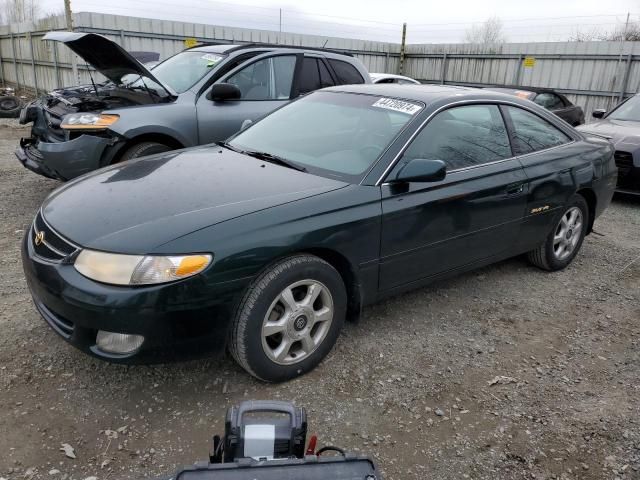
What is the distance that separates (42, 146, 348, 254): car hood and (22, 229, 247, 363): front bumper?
0.63 feet

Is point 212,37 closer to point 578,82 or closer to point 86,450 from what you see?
point 578,82

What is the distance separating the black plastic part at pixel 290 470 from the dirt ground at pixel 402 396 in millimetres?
988

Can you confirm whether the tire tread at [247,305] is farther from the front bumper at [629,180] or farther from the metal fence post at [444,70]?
the metal fence post at [444,70]

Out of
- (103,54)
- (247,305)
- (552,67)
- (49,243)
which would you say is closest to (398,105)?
(247,305)

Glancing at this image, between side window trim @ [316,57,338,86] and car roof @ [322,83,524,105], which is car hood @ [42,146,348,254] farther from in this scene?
side window trim @ [316,57,338,86]

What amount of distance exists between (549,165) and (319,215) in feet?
7.39

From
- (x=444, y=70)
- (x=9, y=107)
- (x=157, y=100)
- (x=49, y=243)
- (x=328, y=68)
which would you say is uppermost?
(x=328, y=68)

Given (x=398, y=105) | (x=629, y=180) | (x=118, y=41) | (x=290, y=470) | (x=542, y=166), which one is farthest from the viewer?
(x=118, y=41)

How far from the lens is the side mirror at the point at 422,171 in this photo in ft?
9.76

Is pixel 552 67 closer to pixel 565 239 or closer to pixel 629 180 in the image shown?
pixel 629 180

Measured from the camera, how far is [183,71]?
605 cm

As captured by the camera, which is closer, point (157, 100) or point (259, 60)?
point (157, 100)

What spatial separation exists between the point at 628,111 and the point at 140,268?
8215mm

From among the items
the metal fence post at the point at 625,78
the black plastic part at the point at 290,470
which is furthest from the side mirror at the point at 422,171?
the metal fence post at the point at 625,78
